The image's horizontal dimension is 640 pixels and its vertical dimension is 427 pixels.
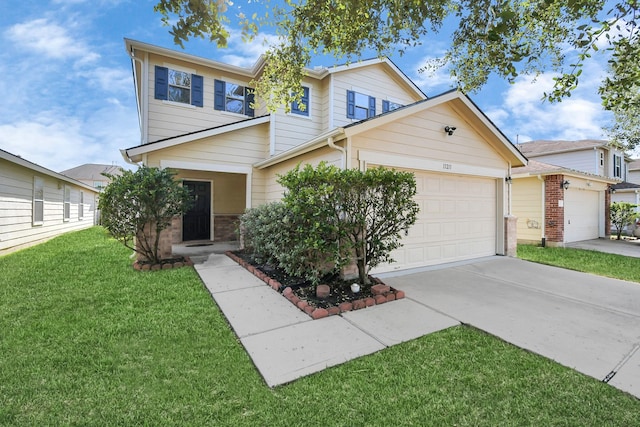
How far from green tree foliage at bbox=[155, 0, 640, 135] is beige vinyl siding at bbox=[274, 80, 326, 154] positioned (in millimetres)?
3316

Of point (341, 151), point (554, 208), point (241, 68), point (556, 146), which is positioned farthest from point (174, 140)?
point (556, 146)

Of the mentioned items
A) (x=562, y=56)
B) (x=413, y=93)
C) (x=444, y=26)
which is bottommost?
(x=562, y=56)

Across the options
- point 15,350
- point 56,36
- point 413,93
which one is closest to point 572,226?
point 413,93

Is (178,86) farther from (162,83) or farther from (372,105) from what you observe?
(372,105)

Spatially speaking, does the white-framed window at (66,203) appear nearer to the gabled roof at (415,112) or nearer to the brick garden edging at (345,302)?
the gabled roof at (415,112)

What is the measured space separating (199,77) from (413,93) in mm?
8715

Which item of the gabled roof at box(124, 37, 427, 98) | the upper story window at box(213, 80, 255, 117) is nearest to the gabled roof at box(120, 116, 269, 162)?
the upper story window at box(213, 80, 255, 117)

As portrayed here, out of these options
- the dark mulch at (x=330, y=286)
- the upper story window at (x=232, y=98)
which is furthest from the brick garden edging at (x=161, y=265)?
the upper story window at (x=232, y=98)

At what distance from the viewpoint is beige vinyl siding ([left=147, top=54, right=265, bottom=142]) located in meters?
8.91

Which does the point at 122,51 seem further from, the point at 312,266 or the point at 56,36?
the point at 312,266

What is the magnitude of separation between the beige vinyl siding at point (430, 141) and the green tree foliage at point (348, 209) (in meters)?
1.00

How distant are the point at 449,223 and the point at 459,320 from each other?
12.6ft

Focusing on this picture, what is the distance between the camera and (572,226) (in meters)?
12.2

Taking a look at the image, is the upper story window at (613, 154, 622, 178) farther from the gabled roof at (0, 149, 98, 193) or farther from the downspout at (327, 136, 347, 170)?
the gabled roof at (0, 149, 98, 193)
